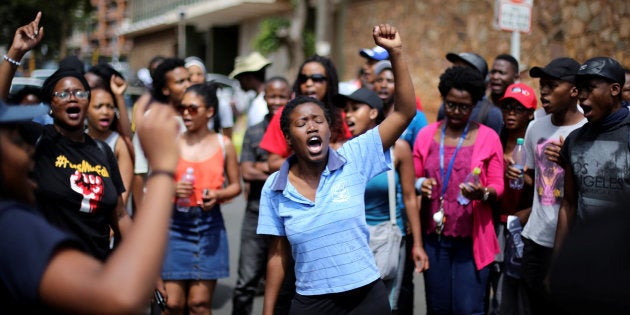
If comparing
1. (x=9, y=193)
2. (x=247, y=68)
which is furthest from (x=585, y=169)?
(x=247, y=68)

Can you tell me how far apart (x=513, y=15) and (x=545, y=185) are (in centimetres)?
343

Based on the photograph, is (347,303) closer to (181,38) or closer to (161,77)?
(161,77)

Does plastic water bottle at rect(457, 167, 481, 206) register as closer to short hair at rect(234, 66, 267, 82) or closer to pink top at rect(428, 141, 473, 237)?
pink top at rect(428, 141, 473, 237)

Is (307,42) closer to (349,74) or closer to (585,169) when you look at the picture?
(349,74)

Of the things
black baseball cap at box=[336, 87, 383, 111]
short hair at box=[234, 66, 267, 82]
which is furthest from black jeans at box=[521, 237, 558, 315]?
short hair at box=[234, 66, 267, 82]

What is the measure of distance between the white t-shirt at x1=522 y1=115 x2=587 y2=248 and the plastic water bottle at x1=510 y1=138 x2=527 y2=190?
10 centimetres

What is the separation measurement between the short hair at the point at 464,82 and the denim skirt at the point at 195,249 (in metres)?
2.02

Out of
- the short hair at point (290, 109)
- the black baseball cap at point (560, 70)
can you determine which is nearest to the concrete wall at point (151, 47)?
the black baseball cap at point (560, 70)

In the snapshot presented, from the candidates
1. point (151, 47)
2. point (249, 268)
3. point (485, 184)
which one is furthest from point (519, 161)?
point (151, 47)

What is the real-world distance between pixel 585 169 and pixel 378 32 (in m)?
1.48

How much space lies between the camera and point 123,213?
12.6 feet

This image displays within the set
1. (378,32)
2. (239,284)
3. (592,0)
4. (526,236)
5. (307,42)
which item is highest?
(307,42)

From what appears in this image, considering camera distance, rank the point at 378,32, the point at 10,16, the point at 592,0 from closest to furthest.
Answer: the point at 378,32
the point at 592,0
the point at 10,16

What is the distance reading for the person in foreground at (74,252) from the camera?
170 cm
